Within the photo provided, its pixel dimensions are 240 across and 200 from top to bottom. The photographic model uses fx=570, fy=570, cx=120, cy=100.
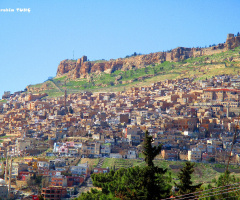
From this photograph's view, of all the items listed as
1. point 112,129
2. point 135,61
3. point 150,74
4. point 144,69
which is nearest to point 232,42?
point 150,74

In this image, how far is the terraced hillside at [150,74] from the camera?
8250 cm

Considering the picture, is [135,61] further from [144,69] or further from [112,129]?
[112,129]

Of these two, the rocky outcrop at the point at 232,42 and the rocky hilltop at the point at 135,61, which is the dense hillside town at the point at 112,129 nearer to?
the rocky outcrop at the point at 232,42

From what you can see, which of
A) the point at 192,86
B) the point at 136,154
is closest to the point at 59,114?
the point at 192,86

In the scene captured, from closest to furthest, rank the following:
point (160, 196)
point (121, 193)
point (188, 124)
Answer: point (160, 196) → point (121, 193) → point (188, 124)

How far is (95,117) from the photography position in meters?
63.8

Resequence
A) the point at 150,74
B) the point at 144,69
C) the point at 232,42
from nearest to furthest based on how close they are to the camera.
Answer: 1. the point at 150,74
2. the point at 232,42
3. the point at 144,69

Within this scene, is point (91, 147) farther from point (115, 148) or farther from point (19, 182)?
point (19, 182)

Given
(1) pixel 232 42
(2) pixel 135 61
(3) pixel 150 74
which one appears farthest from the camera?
(2) pixel 135 61

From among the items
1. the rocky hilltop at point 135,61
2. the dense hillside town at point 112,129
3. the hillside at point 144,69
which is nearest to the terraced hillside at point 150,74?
the hillside at point 144,69

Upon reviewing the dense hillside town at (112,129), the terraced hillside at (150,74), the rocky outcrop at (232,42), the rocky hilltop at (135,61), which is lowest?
the dense hillside town at (112,129)

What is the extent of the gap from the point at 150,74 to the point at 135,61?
9.51 m

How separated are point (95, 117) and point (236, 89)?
676 inches

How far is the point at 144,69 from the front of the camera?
3762 inches
